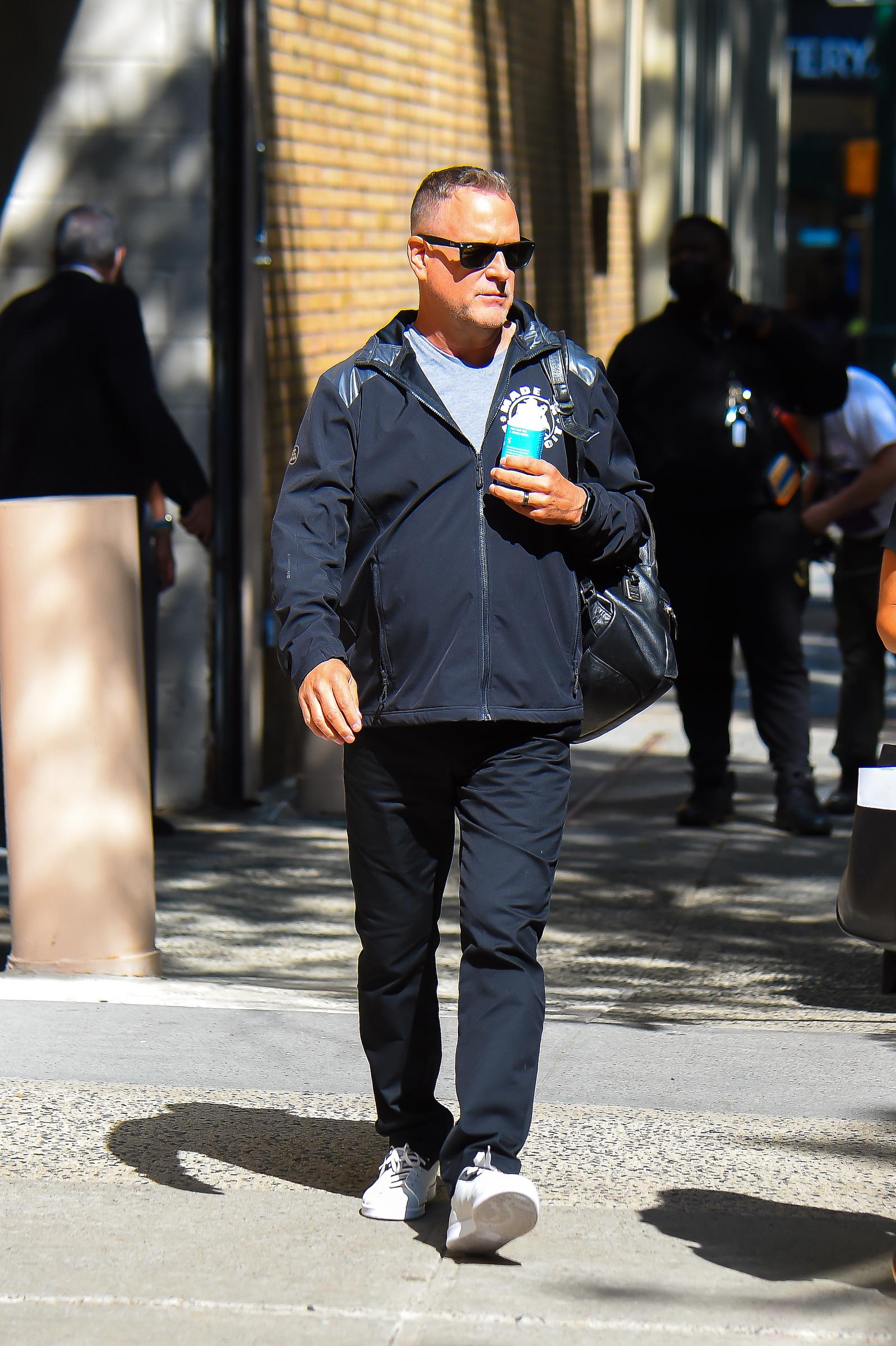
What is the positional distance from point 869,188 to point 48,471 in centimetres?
1330

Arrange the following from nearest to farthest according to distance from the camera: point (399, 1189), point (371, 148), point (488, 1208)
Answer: point (488, 1208), point (399, 1189), point (371, 148)

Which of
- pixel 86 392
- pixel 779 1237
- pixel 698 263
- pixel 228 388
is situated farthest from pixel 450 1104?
pixel 228 388

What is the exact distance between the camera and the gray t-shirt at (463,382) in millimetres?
3805

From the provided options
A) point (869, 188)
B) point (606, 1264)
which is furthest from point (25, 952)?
point (869, 188)

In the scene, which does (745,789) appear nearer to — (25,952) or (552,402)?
(25,952)

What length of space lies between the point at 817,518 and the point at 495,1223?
4830 mm

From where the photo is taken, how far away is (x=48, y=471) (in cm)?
735

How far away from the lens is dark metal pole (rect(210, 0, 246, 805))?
27.1 ft

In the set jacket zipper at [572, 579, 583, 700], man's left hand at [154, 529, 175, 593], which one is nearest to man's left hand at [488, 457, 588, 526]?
jacket zipper at [572, 579, 583, 700]

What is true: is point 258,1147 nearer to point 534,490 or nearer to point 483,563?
point 483,563

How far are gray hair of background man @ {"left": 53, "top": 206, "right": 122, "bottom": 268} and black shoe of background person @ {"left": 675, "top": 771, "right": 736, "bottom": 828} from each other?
118 inches

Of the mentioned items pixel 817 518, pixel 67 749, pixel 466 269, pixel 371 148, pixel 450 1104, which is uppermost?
pixel 371 148

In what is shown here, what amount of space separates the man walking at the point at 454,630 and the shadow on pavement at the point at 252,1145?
0.98ft

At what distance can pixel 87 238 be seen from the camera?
23.7ft
